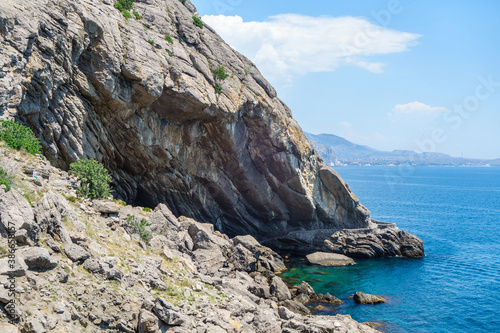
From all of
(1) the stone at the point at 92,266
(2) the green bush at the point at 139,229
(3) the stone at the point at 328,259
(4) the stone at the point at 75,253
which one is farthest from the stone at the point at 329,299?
(4) the stone at the point at 75,253

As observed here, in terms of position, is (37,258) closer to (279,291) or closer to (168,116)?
(279,291)

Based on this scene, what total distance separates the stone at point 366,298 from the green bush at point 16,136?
36450 millimetres

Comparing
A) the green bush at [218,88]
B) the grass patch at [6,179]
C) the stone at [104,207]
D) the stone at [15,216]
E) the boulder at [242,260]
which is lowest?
the boulder at [242,260]

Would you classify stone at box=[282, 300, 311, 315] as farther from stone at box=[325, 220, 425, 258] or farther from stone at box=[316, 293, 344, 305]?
stone at box=[325, 220, 425, 258]

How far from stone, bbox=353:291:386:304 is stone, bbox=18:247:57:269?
113 ft

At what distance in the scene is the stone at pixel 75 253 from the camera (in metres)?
22.1

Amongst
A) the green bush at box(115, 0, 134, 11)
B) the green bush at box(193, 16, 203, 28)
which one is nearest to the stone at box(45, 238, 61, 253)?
the green bush at box(115, 0, 134, 11)

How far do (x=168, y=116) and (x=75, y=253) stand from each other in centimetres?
3075

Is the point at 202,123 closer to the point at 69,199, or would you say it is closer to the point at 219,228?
the point at 219,228

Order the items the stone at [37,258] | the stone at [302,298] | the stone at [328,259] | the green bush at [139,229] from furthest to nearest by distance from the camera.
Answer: the stone at [328,259] < the stone at [302,298] < the green bush at [139,229] < the stone at [37,258]

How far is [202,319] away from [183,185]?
32.6 metres

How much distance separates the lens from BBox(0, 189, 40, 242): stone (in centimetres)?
1945

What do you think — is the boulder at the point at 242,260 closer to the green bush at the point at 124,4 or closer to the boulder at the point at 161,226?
the boulder at the point at 161,226

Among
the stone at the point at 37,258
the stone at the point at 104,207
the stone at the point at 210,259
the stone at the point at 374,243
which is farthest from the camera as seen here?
the stone at the point at 374,243
